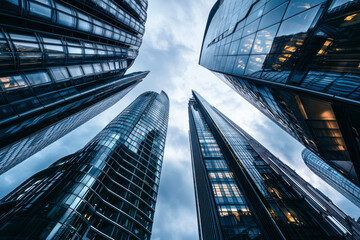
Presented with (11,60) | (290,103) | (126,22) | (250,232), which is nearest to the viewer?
(290,103)

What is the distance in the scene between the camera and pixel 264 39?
37.1 feet

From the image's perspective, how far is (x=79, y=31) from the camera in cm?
2055

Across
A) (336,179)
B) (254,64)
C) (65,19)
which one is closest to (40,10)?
(65,19)

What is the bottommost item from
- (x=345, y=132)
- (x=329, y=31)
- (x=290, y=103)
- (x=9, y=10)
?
(x=345, y=132)

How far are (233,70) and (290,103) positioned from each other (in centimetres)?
812

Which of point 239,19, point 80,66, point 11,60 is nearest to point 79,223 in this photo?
point 11,60

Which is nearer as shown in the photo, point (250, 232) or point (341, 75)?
point (341, 75)

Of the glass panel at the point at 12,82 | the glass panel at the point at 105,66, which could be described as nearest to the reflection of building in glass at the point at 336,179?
the glass panel at the point at 105,66

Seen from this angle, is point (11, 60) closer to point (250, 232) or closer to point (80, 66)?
point (80, 66)

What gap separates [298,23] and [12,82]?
24.1 m

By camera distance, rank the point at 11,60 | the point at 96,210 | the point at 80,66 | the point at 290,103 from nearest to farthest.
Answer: the point at 290,103
the point at 11,60
the point at 96,210
the point at 80,66

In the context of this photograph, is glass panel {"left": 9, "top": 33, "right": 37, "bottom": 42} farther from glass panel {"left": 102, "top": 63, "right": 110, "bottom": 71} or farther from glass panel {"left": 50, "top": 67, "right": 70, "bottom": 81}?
glass panel {"left": 102, "top": 63, "right": 110, "bottom": 71}

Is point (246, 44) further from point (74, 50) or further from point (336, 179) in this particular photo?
point (336, 179)

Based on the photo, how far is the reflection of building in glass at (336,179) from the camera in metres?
52.1
